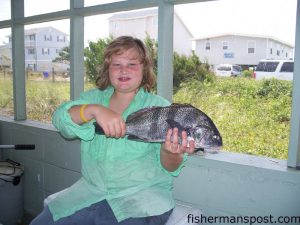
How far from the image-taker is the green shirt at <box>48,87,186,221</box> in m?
1.85

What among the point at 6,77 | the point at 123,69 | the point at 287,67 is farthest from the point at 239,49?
the point at 6,77

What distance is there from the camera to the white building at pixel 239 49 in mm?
2488

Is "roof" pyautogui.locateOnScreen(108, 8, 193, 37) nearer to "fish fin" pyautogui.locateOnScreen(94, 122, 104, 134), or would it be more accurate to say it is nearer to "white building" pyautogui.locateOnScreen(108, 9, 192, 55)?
"white building" pyautogui.locateOnScreen(108, 9, 192, 55)

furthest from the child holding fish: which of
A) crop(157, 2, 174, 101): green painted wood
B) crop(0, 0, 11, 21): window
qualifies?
crop(0, 0, 11, 21): window

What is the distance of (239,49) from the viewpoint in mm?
2775

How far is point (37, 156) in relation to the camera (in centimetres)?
373

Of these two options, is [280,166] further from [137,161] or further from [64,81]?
[64,81]

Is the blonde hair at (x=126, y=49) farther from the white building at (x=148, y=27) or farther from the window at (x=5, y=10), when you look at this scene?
the window at (x=5, y=10)

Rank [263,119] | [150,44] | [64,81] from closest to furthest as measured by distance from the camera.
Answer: [263,119]
[150,44]
[64,81]

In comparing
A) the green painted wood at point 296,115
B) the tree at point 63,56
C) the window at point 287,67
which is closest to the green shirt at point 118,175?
the green painted wood at point 296,115

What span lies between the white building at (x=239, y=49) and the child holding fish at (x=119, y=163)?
39.4 inches

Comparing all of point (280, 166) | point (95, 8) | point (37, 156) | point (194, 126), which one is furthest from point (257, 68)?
point (37, 156)

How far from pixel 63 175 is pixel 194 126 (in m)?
2.20

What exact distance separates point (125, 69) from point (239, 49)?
123 centimetres
